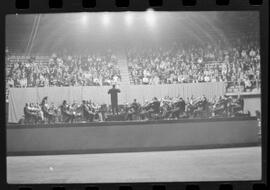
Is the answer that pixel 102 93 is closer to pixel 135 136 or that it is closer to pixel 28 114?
pixel 135 136

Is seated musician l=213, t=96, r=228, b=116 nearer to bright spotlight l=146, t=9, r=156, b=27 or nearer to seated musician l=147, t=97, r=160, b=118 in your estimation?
seated musician l=147, t=97, r=160, b=118

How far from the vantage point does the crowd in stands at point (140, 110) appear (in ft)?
15.3

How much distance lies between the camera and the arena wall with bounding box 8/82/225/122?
4641mm

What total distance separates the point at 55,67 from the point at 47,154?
873mm

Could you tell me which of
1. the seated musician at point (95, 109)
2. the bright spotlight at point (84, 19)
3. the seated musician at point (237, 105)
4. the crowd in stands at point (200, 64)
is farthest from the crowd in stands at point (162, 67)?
the bright spotlight at point (84, 19)

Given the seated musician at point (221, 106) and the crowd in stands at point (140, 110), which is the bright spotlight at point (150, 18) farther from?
the seated musician at point (221, 106)

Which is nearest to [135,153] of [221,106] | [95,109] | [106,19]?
[95,109]

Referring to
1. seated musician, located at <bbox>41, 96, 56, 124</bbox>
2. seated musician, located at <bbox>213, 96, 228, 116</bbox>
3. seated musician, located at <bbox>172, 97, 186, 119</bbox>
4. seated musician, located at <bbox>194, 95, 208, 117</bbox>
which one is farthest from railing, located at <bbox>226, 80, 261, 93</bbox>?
seated musician, located at <bbox>41, 96, 56, 124</bbox>

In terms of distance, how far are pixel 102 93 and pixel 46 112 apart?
23.5 inches

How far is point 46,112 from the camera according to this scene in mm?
4695

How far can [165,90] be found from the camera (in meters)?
4.71

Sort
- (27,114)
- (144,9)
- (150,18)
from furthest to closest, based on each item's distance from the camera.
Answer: (27,114)
(150,18)
(144,9)

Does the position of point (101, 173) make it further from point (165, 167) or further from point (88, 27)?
point (88, 27)

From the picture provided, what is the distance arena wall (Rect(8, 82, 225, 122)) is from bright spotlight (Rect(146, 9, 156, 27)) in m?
0.63
